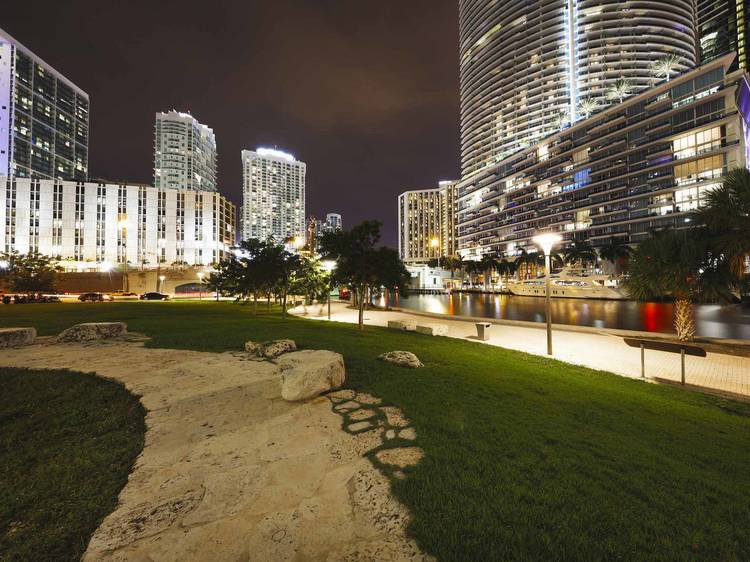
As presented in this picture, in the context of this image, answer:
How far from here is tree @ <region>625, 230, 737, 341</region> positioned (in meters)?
13.2

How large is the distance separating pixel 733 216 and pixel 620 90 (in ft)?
441

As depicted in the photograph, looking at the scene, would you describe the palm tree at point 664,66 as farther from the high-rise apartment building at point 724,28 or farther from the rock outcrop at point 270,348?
the rock outcrop at point 270,348

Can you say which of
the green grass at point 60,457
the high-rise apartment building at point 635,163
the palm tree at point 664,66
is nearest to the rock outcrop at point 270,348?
the green grass at point 60,457

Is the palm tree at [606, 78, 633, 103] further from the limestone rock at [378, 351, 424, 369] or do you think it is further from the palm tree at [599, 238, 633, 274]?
the limestone rock at [378, 351, 424, 369]

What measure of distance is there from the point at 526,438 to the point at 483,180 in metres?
159

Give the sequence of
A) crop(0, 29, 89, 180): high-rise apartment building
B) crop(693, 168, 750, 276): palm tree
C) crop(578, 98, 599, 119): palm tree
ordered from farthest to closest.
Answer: crop(0, 29, 89, 180): high-rise apartment building
crop(578, 98, 599, 119): palm tree
crop(693, 168, 750, 276): palm tree

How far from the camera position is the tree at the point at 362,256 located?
55.3 ft

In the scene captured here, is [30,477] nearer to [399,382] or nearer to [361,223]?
[399,382]

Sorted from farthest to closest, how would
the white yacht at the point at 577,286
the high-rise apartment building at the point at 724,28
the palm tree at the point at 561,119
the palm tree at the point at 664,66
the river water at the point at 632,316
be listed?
the high-rise apartment building at the point at 724,28 < the palm tree at the point at 561,119 < the palm tree at the point at 664,66 < the white yacht at the point at 577,286 < the river water at the point at 632,316

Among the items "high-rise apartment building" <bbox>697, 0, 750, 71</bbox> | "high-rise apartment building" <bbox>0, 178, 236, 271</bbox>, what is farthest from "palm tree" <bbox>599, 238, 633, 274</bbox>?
"high-rise apartment building" <bbox>697, 0, 750, 71</bbox>

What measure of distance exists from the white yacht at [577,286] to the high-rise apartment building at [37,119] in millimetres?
194544

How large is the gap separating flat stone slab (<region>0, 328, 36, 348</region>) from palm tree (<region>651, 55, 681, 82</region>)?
156678 mm

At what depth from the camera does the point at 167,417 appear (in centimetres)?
545

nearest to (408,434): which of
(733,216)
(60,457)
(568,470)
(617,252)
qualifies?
(568,470)
